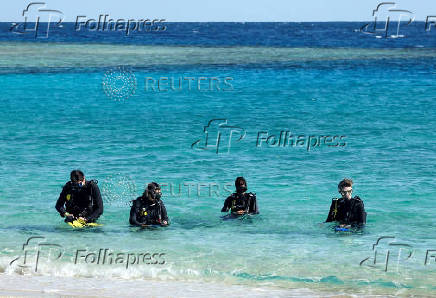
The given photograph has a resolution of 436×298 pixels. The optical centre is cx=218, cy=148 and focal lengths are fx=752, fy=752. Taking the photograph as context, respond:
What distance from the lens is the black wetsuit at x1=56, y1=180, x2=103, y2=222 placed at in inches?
525

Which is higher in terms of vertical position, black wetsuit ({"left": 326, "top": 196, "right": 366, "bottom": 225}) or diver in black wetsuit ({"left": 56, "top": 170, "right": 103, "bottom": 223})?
black wetsuit ({"left": 326, "top": 196, "right": 366, "bottom": 225})

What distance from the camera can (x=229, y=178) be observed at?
19453mm

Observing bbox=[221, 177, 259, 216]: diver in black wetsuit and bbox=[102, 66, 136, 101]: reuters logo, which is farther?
bbox=[102, 66, 136, 101]: reuters logo

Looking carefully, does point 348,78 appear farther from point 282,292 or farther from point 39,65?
point 282,292

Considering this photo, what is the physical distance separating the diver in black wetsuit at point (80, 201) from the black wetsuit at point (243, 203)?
2.60m

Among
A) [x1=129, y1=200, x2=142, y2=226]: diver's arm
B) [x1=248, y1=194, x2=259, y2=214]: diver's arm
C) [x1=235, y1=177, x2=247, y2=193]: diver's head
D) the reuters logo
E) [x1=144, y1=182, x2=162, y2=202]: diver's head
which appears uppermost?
the reuters logo

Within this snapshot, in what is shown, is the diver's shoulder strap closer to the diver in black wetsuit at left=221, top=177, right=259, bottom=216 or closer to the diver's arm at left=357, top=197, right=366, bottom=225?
the diver's arm at left=357, top=197, right=366, bottom=225

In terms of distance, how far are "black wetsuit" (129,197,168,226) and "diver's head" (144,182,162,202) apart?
189 millimetres

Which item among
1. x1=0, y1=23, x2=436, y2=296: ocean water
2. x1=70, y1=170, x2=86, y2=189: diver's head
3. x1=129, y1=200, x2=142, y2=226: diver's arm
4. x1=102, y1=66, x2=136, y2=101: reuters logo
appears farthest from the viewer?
x1=102, y1=66, x2=136, y2=101: reuters logo

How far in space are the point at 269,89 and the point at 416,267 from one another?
32.0m

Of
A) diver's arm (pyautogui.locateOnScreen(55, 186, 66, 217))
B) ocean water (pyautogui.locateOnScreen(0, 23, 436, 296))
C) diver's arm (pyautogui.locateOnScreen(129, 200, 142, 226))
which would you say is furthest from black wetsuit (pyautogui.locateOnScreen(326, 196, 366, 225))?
diver's arm (pyautogui.locateOnScreen(55, 186, 66, 217))

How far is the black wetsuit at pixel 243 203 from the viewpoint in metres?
14.5

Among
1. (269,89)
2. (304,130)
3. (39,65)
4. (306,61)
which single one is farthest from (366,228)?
(306,61)

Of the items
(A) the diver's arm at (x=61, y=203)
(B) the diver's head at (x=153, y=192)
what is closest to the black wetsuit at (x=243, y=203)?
(B) the diver's head at (x=153, y=192)
